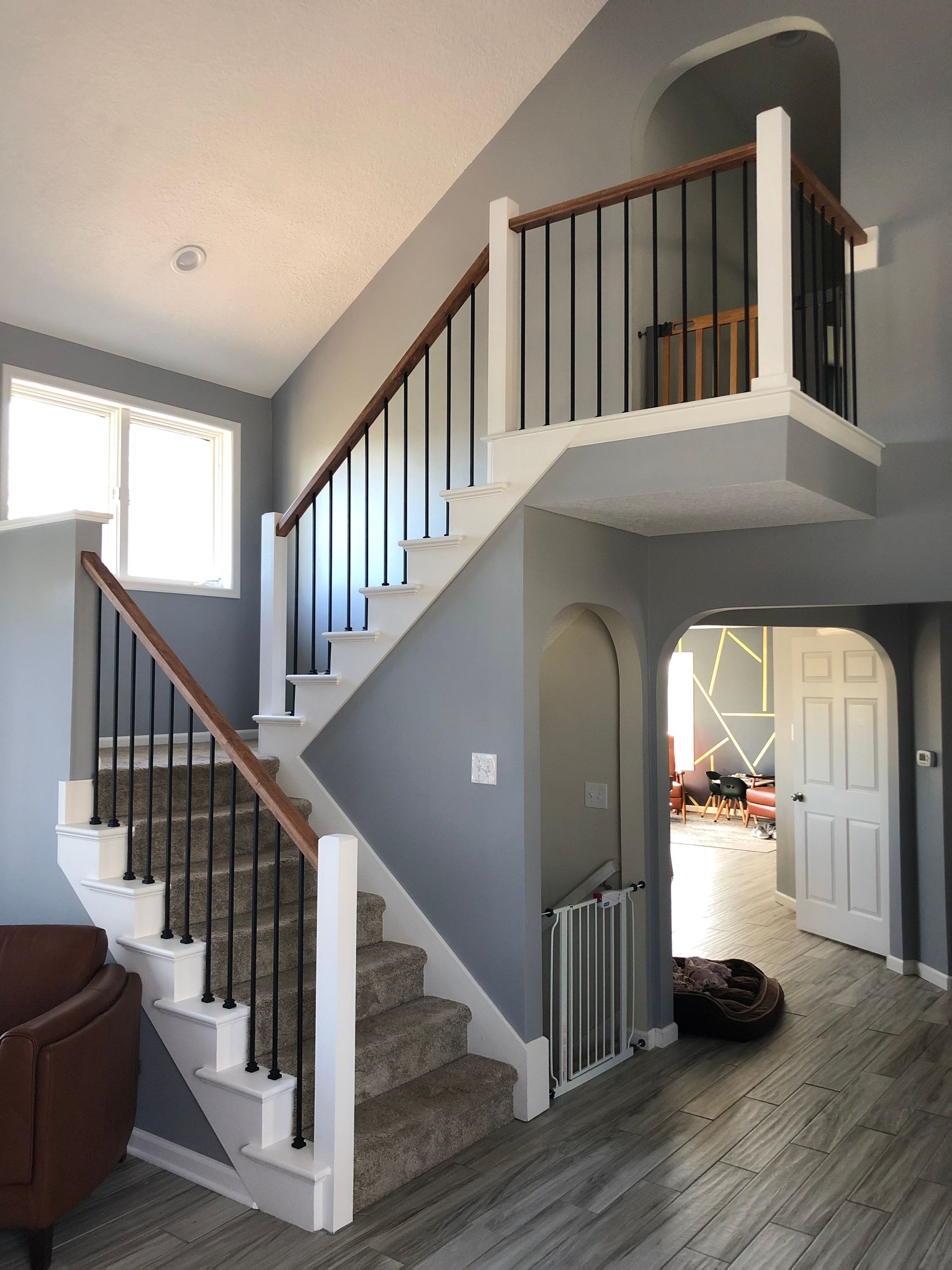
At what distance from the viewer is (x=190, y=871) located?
12.6ft

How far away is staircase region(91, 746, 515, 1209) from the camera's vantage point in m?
3.33

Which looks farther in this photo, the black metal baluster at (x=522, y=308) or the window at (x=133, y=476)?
the window at (x=133, y=476)

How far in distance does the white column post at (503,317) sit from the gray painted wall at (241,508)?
2616 mm

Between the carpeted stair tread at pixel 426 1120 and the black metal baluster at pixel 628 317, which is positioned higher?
the black metal baluster at pixel 628 317

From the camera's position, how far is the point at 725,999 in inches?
197

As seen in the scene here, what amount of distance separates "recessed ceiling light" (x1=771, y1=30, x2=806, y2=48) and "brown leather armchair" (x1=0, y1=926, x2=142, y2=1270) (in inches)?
227

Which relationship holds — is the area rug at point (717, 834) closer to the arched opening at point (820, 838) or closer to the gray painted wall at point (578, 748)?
the arched opening at point (820, 838)

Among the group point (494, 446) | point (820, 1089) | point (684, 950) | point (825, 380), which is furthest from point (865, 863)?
point (494, 446)

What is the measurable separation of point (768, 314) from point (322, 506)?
3.40 metres

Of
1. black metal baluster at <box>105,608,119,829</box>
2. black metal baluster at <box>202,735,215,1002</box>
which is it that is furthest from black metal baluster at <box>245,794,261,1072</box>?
black metal baluster at <box>105,608,119,829</box>

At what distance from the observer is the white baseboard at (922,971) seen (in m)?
5.62

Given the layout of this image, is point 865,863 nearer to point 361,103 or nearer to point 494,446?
point 494,446

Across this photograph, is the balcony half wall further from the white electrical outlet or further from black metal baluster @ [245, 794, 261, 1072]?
black metal baluster @ [245, 794, 261, 1072]

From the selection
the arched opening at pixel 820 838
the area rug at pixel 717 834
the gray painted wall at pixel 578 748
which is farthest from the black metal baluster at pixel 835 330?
the area rug at pixel 717 834
